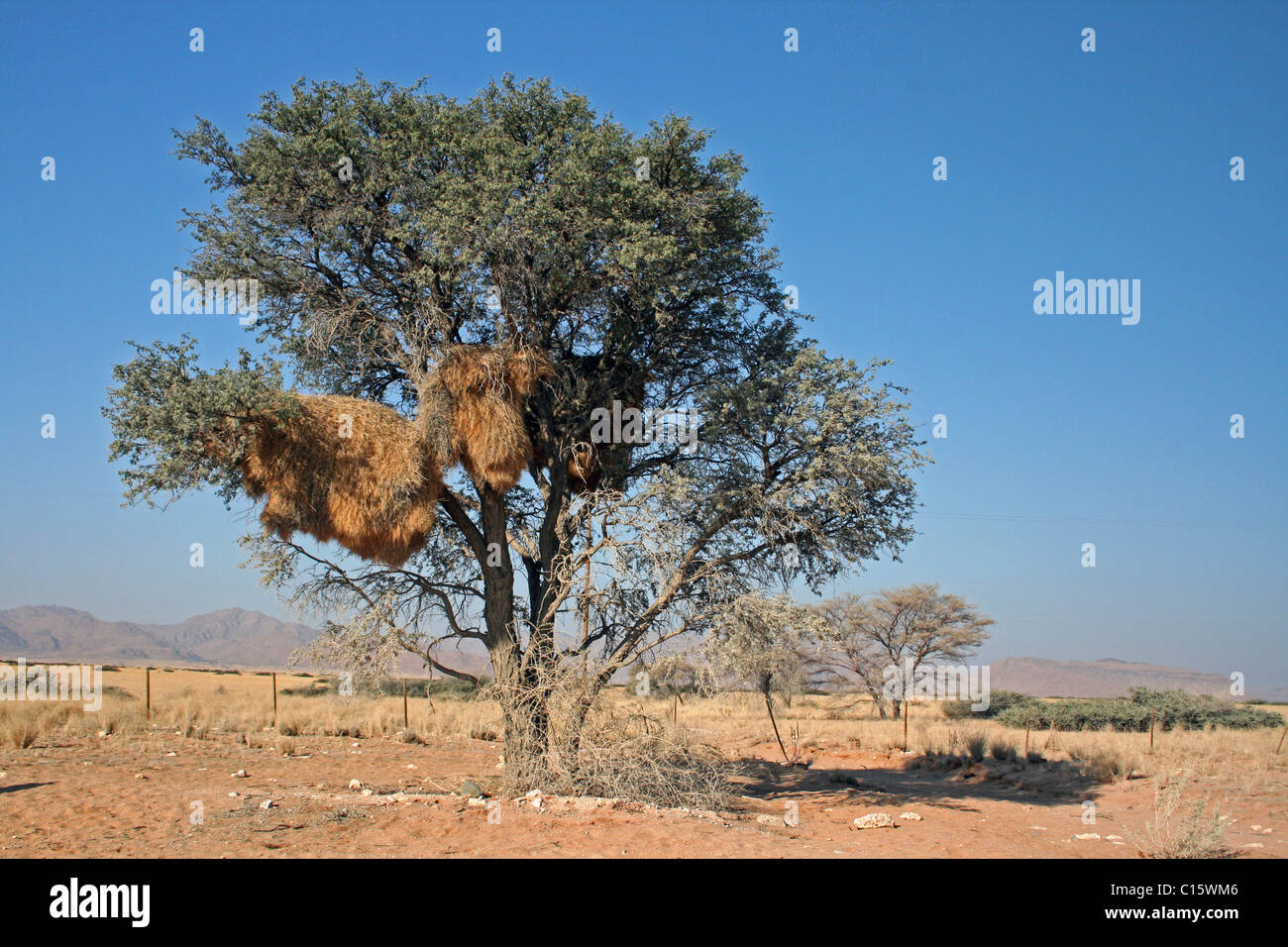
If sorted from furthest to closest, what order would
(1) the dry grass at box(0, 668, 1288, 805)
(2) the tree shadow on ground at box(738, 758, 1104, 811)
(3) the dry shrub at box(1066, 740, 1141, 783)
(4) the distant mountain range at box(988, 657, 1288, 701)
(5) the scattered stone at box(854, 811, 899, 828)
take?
1. (4) the distant mountain range at box(988, 657, 1288, 701)
2. (3) the dry shrub at box(1066, 740, 1141, 783)
3. (2) the tree shadow on ground at box(738, 758, 1104, 811)
4. (1) the dry grass at box(0, 668, 1288, 805)
5. (5) the scattered stone at box(854, 811, 899, 828)

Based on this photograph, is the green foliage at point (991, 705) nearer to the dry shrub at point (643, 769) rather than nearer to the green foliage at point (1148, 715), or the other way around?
the green foliage at point (1148, 715)

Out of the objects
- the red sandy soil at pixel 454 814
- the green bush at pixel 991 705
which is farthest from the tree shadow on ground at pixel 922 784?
the green bush at pixel 991 705

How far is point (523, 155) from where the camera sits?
11633mm

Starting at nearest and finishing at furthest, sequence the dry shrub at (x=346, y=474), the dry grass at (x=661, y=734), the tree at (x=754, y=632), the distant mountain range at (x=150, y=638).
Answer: the dry shrub at (x=346, y=474) → the tree at (x=754, y=632) → the dry grass at (x=661, y=734) → the distant mountain range at (x=150, y=638)

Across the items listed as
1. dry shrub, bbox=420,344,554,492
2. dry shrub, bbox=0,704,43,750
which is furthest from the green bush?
dry shrub, bbox=0,704,43,750

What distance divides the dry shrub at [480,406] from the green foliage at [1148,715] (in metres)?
25.1

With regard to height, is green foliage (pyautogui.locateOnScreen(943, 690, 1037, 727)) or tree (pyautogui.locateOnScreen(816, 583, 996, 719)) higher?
tree (pyautogui.locateOnScreen(816, 583, 996, 719))

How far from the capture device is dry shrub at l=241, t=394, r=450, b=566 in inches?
419

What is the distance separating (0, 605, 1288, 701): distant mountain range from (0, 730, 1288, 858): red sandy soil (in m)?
100

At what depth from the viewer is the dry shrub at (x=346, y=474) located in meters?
10.6

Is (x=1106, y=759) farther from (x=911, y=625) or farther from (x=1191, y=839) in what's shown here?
(x=911, y=625)

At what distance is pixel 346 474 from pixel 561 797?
203 inches

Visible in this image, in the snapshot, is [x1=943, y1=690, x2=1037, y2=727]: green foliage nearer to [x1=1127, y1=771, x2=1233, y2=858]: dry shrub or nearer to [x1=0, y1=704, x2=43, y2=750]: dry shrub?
[x1=1127, y1=771, x2=1233, y2=858]: dry shrub
